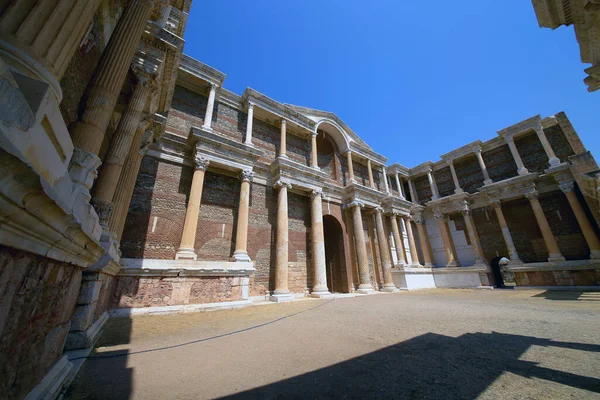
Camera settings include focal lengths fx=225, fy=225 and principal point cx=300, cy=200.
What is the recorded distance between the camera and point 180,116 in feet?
35.8

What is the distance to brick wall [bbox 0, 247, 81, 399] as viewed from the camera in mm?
1216

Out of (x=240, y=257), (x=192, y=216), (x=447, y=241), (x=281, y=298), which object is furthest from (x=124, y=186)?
(x=447, y=241)

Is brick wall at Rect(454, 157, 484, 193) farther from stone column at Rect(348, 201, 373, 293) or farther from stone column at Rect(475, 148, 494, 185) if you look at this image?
stone column at Rect(348, 201, 373, 293)

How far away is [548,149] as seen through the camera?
624 inches

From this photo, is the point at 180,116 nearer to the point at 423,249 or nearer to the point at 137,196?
the point at 137,196

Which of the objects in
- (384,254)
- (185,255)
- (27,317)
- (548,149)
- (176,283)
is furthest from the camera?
(548,149)

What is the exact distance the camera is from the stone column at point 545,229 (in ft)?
45.9

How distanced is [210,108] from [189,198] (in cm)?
481

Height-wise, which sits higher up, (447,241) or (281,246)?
(447,241)

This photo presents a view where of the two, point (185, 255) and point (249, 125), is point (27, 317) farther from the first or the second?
point (249, 125)

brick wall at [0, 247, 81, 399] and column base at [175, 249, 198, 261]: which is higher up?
column base at [175, 249, 198, 261]

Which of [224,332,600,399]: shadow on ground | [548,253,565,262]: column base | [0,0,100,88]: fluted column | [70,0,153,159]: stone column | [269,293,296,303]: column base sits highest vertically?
[70,0,153,159]: stone column

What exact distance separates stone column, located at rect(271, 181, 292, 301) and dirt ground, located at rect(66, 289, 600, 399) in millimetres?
5214

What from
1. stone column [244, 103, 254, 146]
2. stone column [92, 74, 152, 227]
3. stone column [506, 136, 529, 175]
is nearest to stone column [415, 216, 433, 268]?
stone column [506, 136, 529, 175]
